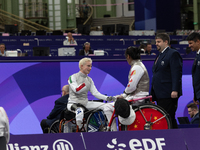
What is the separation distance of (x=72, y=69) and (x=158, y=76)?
2.28 m

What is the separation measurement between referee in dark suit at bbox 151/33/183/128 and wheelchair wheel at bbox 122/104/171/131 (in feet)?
0.62

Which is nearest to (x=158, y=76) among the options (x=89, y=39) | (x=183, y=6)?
(x=89, y=39)

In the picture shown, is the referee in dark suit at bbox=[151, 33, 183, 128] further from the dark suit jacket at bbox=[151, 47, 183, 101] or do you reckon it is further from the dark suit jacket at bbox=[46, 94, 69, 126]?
the dark suit jacket at bbox=[46, 94, 69, 126]

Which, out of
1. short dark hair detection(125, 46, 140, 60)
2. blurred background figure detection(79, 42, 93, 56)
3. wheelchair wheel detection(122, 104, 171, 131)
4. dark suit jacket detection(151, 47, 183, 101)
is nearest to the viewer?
wheelchair wheel detection(122, 104, 171, 131)

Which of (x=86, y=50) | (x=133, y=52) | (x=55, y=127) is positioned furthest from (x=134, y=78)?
(x=86, y=50)

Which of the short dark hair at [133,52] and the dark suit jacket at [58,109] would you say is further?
the dark suit jacket at [58,109]

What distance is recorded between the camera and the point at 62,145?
2863 millimetres

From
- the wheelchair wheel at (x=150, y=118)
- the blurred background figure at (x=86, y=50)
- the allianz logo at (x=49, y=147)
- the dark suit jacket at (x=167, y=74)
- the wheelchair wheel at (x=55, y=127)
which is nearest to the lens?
the allianz logo at (x=49, y=147)

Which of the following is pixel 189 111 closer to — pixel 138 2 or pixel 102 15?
pixel 138 2

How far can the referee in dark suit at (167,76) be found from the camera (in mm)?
4004

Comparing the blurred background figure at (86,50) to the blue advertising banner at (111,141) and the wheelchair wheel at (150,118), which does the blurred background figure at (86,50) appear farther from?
the blue advertising banner at (111,141)

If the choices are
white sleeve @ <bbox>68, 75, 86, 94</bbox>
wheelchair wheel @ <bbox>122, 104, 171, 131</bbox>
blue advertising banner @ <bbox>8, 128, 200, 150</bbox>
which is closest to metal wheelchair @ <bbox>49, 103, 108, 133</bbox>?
white sleeve @ <bbox>68, 75, 86, 94</bbox>

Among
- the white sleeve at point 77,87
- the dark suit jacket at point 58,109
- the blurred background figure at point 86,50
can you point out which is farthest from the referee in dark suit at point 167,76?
the blurred background figure at point 86,50

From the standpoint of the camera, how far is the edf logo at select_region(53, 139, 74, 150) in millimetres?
2859
